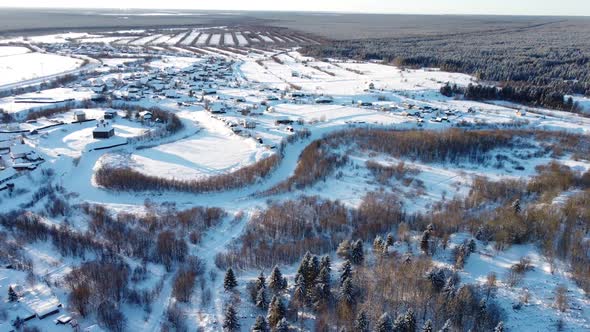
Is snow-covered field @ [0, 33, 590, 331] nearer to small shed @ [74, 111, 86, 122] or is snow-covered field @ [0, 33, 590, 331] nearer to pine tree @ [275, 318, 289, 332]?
small shed @ [74, 111, 86, 122]

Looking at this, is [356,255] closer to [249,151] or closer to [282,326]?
[282,326]

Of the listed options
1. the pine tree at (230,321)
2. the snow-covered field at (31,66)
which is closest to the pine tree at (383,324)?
the pine tree at (230,321)

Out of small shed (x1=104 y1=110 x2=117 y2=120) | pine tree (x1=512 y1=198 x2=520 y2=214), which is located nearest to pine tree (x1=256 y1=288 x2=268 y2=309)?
pine tree (x1=512 y1=198 x2=520 y2=214)

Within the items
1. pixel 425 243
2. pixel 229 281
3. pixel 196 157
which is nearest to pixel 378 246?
pixel 425 243

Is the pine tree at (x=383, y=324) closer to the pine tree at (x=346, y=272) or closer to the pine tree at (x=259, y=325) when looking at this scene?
the pine tree at (x=346, y=272)

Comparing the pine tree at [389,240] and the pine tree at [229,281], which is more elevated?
the pine tree at [389,240]

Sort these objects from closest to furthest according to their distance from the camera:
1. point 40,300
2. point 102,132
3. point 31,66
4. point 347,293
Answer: point 40,300, point 347,293, point 102,132, point 31,66
